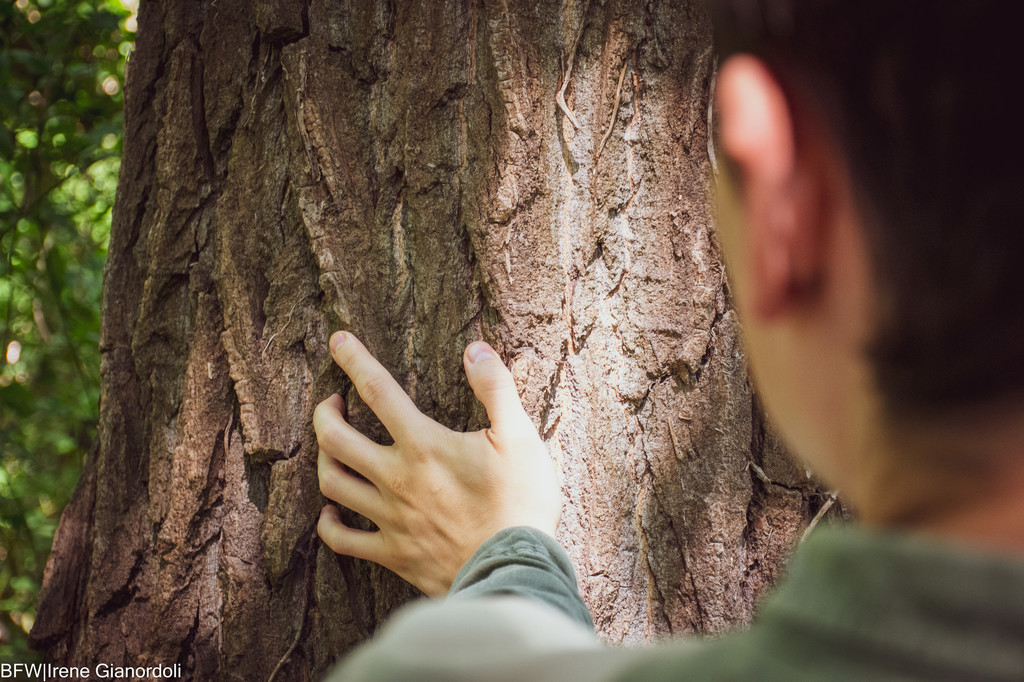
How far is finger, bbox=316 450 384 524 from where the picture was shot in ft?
3.77

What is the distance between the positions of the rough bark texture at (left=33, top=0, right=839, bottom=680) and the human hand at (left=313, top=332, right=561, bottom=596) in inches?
2.1

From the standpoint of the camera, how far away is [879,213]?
0.47 metres

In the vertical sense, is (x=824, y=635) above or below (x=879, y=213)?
below

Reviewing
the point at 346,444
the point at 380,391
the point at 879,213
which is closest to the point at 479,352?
the point at 380,391

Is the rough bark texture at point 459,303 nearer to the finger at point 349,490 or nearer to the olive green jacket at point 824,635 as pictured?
the finger at point 349,490

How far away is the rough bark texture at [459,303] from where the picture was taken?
117 cm

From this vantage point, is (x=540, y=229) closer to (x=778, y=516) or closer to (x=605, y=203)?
(x=605, y=203)

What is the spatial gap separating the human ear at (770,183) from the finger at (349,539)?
834 millimetres

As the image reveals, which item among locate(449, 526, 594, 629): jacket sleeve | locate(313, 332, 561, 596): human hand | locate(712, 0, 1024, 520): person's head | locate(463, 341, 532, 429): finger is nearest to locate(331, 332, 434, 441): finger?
locate(313, 332, 561, 596): human hand

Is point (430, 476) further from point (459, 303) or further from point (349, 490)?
point (459, 303)

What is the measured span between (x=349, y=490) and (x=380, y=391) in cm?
19

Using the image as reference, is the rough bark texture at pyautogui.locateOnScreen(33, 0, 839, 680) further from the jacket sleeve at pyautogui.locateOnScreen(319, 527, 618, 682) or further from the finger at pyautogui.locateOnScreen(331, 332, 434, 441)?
the jacket sleeve at pyautogui.locateOnScreen(319, 527, 618, 682)

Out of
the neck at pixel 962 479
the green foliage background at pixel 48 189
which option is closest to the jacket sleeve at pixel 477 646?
the neck at pixel 962 479

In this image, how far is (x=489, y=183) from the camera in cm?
116
